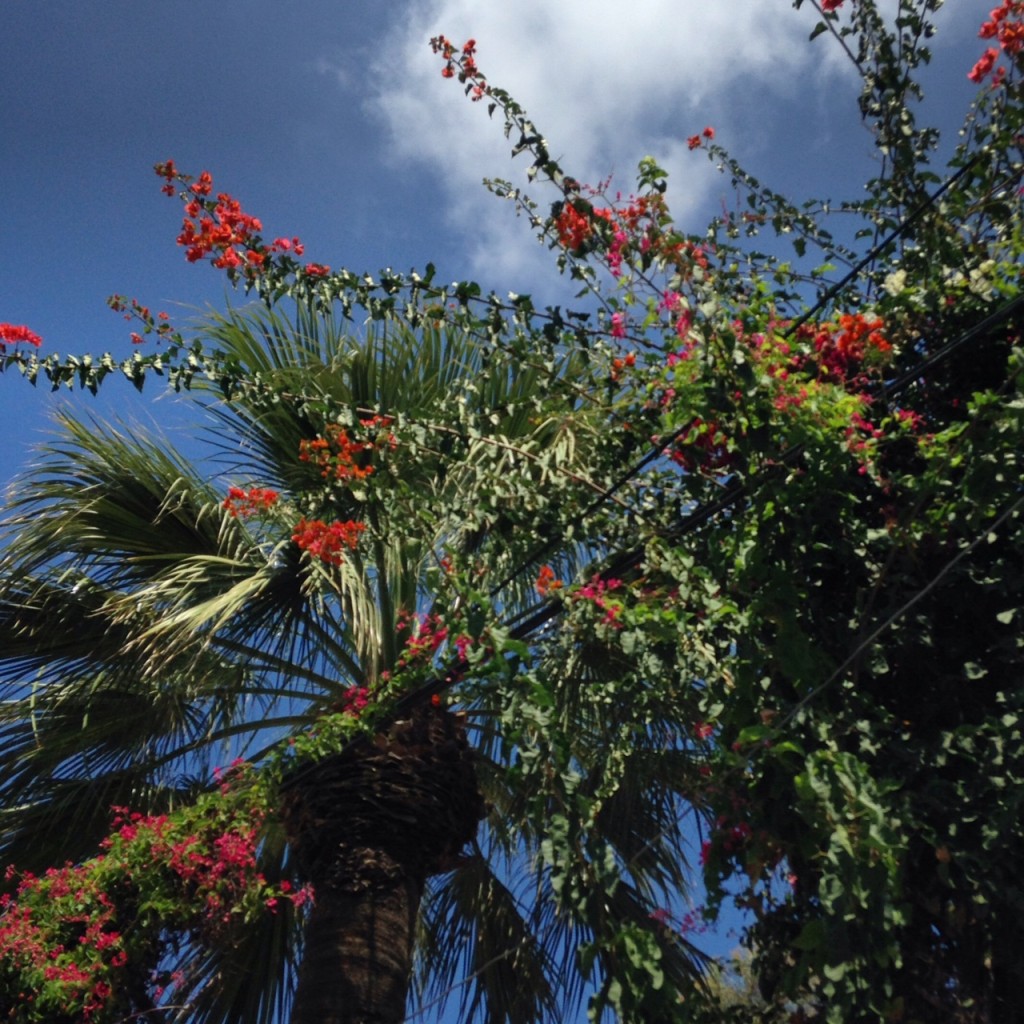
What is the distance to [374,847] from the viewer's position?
5.35m

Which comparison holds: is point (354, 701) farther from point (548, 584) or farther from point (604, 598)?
point (604, 598)

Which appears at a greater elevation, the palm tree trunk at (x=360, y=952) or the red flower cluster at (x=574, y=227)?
the red flower cluster at (x=574, y=227)

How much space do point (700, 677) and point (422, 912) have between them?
12.4ft

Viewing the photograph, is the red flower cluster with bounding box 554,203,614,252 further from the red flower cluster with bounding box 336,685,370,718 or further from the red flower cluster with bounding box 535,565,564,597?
the red flower cluster with bounding box 336,685,370,718

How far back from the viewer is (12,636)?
626cm

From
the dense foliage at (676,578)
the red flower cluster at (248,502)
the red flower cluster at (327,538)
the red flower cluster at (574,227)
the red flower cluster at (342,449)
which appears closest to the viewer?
the dense foliage at (676,578)

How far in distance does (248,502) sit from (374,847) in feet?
6.16

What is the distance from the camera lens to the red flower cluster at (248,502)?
5.97 m

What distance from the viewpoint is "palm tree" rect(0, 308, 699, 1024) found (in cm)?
544

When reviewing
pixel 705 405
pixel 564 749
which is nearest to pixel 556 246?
pixel 705 405

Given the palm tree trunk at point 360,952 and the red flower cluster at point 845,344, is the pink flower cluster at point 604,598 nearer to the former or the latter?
the red flower cluster at point 845,344

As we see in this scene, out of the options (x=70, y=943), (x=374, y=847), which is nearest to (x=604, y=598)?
(x=374, y=847)

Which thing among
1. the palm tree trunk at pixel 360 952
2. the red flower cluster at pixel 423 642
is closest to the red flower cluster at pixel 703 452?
the red flower cluster at pixel 423 642

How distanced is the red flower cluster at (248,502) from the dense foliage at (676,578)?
0.04 meters
